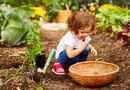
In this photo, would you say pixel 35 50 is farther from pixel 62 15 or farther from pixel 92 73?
pixel 62 15

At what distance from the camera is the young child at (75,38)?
5.93 ft

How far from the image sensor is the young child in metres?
1.81

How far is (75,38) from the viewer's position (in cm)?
198

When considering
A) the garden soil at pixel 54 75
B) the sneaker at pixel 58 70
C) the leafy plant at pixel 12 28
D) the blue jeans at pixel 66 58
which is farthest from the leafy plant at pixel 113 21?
the leafy plant at pixel 12 28

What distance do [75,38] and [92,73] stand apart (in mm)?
457

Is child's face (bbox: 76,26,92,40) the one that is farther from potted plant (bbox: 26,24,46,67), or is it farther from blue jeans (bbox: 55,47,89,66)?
potted plant (bbox: 26,24,46,67)

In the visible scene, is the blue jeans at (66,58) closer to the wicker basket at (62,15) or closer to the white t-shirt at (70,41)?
the white t-shirt at (70,41)

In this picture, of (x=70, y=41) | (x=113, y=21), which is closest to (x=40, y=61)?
(x=70, y=41)

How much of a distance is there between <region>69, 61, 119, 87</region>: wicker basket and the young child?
0.47ft

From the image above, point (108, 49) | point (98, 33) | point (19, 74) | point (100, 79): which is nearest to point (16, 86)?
point (19, 74)

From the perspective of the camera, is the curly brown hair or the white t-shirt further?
the white t-shirt

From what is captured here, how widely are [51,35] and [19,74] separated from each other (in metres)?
2.28

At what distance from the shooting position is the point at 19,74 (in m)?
1.72

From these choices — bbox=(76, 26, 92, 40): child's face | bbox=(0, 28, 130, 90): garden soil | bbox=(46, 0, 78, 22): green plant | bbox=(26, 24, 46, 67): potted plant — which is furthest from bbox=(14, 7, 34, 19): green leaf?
bbox=(46, 0, 78, 22): green plant
